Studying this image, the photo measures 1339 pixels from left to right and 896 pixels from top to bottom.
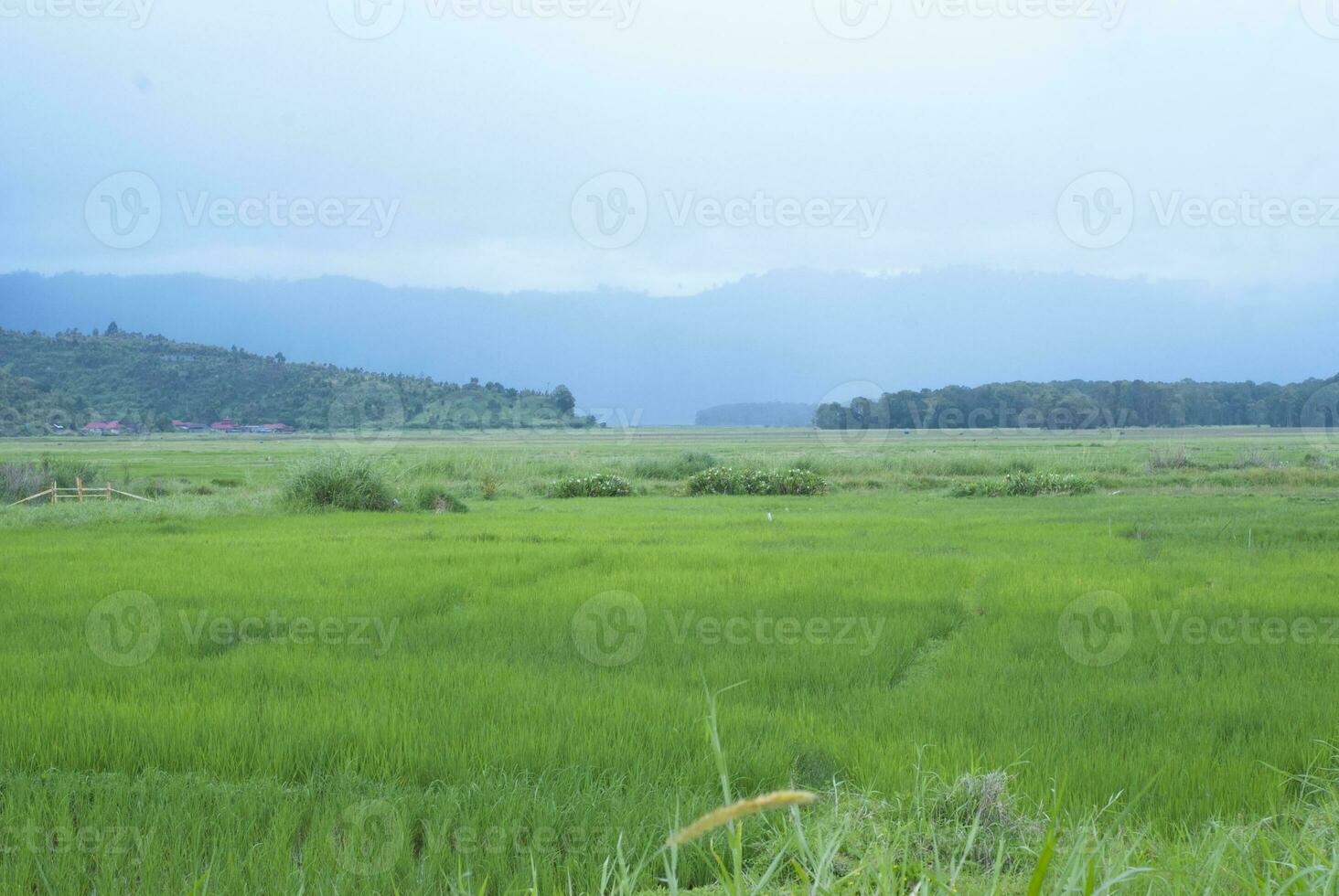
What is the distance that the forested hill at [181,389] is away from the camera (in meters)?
69.8

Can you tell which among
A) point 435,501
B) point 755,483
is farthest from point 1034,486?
point 435,501

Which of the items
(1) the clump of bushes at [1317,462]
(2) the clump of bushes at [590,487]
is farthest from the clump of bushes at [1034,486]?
(2) the clump of bushes at [590,487]

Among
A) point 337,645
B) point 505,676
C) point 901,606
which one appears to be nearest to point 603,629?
point 505,676

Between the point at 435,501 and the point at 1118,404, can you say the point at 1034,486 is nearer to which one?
the point at 435,501

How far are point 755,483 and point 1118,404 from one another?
73779 mm

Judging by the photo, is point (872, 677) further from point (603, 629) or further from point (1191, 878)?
point (1191, 878)

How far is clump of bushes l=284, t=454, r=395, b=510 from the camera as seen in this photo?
18.9 meters

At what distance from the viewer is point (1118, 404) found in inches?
3428

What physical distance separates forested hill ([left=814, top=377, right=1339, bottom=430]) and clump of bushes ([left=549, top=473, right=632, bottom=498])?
191 ft

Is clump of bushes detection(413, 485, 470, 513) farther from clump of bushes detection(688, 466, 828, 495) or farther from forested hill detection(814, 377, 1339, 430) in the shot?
forested hill detection(814, 377, 1339, 430)

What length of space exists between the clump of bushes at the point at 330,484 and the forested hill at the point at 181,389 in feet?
196

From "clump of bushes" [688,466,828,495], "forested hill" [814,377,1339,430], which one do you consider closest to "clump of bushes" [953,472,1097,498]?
"clump of bushes" [688,466,828,495]

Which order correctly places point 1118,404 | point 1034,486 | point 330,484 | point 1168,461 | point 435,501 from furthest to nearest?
1. point 1118,404
2. point 1168,461
3. point 1034,486
4. point 435,501
5. point 330,484

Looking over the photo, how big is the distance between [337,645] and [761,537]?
23.6 feet
